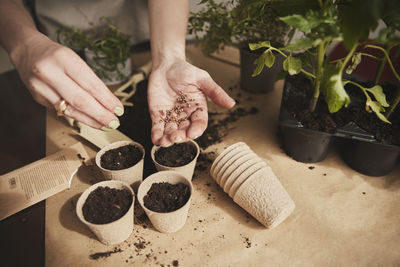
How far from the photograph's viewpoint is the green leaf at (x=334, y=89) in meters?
0.67

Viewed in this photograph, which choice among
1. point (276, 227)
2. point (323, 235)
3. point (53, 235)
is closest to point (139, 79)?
point (53, 235)

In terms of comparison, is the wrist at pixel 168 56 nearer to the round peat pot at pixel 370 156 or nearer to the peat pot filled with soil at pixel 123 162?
the peat pot filled with soil at pixel 123 162

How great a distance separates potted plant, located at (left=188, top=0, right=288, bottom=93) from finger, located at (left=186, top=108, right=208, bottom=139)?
43 centimetres

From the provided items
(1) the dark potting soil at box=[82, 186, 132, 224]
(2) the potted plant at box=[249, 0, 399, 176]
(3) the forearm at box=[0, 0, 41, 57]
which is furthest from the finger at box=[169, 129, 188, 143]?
(3) the forearm at box=[0, 0, 41, 57]

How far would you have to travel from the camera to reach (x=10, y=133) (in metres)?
1.16

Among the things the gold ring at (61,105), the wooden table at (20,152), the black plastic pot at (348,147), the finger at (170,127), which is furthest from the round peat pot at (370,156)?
the wooden table at (20,152)

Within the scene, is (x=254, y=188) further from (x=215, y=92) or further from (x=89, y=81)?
(x=89, y=81)

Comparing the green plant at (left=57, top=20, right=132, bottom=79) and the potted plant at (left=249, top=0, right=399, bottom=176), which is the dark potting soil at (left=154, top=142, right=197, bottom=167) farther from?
the green plant at (left=57, top=20, right=132, bottom=79)

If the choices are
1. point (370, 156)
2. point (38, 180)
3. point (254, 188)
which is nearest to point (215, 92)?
point (254, 188)

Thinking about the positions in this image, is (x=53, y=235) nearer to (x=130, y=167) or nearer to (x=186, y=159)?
(x=130, y=167)

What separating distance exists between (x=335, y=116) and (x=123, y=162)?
0.79 meters

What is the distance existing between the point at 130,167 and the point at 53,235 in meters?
0.31

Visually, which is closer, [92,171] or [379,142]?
[379,142]

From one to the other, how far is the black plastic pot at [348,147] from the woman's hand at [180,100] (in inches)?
10.2
